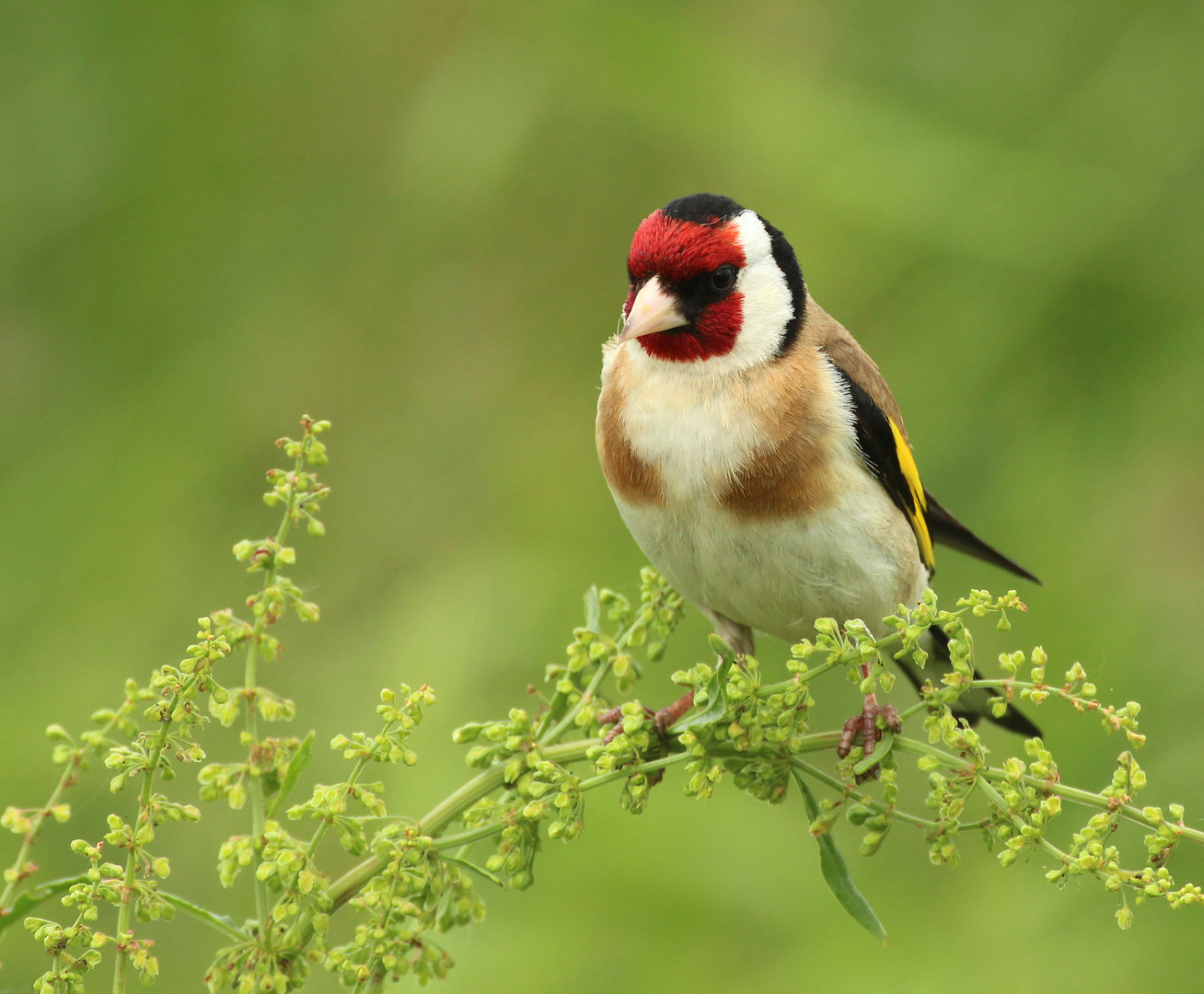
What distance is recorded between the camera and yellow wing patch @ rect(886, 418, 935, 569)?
2604mm

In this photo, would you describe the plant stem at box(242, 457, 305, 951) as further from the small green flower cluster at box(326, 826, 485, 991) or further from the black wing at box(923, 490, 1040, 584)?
the black wing at box(923, 490, 1040, 584)

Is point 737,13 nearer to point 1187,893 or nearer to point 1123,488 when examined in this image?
point 1123,488

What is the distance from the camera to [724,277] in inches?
96.7

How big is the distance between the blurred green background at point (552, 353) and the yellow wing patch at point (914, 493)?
0.23 meters

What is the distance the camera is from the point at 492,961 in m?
2.54

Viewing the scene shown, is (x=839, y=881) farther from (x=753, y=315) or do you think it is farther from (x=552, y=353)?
(x=552, y=353)

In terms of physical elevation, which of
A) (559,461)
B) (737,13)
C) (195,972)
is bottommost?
(195,972)

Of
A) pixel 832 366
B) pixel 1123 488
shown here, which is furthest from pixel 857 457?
pixel 1123 488

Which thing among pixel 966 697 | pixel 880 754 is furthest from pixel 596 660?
pixel 966 697

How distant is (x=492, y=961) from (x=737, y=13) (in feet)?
8.21

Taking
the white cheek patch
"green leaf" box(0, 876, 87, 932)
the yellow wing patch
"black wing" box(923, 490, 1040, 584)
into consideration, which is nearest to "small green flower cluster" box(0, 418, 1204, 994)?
"green leaf" box(0, 876, 87, 932)

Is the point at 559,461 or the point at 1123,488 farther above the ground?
the point at 1123,488

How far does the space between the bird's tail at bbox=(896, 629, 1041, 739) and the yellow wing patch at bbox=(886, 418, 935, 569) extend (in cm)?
19

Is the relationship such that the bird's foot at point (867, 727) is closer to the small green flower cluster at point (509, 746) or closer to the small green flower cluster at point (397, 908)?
the small green flower cluster at point (509, 746)
